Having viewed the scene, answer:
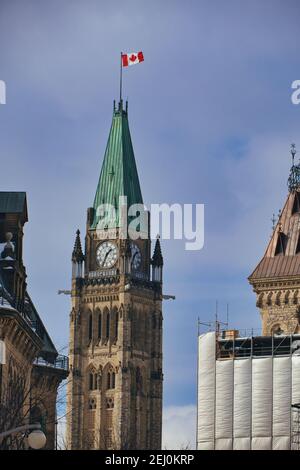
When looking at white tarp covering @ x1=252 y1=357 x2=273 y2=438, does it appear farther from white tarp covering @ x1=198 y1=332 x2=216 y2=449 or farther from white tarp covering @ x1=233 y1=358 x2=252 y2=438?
white tarp covering @ x1=198 y1=332 x2=216 y2=449

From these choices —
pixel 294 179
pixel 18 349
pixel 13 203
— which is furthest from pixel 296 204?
pixel 18 349

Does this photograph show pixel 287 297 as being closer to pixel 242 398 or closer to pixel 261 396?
pixel 242 398

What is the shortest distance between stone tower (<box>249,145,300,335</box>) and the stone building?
50302 mm

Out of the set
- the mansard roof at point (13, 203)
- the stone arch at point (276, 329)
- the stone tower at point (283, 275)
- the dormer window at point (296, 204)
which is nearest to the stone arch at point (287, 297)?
the stone tower at point (283, 275)

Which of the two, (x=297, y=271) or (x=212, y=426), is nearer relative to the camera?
(x=212, y=426)

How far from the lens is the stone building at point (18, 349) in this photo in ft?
285

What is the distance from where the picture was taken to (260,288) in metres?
168

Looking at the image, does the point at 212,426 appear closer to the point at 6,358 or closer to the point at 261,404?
the point at 261,404

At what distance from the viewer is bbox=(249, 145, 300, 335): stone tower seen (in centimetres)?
16550

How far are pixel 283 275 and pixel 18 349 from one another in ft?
247

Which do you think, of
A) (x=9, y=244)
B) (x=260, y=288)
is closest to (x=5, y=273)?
(x=9, y=244)

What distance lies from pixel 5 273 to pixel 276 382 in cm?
5048

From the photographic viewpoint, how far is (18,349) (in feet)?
311
